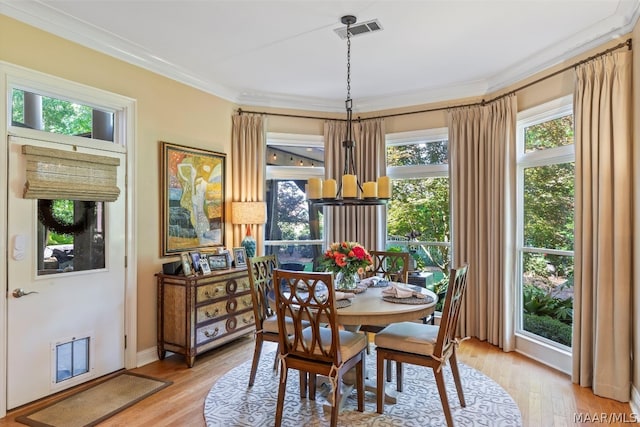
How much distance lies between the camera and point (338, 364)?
2492 millimetres

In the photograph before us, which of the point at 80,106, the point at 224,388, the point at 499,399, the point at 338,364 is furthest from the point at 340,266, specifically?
the point at 80,106

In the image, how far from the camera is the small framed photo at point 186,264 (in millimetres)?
3689

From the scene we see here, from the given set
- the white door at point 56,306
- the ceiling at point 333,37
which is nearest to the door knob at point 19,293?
the white door at point 56,306

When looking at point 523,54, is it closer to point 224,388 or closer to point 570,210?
point 570,210

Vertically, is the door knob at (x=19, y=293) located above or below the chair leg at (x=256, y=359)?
above

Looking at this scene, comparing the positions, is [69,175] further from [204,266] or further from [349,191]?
[349,191]

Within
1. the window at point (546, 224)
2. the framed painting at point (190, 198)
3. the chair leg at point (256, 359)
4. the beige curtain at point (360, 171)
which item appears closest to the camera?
the chair leg at point (256, 359)

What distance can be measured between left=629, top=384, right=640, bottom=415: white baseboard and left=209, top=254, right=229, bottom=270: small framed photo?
3611mm

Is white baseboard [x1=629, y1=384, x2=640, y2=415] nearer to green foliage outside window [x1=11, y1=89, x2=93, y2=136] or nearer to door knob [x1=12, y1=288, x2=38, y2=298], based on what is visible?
door knob [x1=12, y1=288, x2=38, y2=298]

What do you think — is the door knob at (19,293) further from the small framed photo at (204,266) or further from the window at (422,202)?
the window at (422,202)

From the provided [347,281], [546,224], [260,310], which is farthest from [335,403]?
[546,224]

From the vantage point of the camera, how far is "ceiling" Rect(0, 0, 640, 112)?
2.85m

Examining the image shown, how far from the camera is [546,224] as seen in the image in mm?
3820

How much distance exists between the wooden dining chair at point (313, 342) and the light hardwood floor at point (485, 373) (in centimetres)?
78
